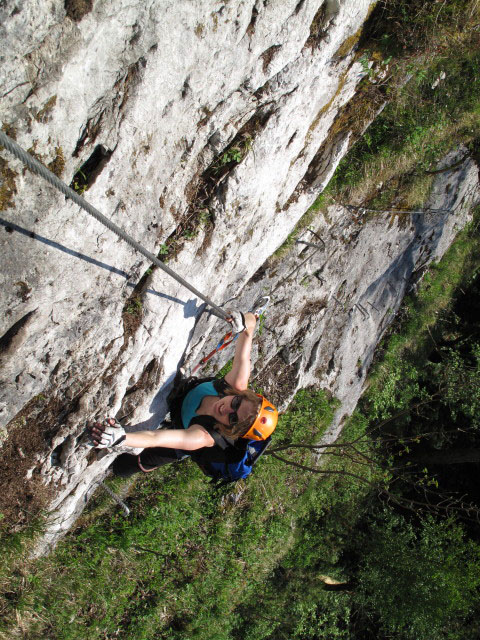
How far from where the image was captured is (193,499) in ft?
22.8

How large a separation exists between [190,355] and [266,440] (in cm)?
165

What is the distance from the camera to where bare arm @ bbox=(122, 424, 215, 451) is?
153 inches

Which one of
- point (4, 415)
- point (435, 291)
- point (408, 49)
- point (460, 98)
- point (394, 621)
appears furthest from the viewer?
point (435, 291)

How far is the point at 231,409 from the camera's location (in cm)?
419

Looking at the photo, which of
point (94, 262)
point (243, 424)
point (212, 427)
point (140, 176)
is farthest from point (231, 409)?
point (140, 176)

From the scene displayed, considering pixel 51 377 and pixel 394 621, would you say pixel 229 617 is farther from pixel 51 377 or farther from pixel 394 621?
pixel 51 377

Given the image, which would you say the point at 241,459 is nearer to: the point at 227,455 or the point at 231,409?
the point at 227,455

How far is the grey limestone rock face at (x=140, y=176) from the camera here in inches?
Result: 116

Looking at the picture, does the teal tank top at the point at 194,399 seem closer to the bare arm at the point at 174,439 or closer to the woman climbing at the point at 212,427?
the woman climbing at the point at 212,427

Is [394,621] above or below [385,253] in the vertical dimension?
below

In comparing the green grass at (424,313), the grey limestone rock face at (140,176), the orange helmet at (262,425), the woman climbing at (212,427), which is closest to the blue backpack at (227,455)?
the woman climbing at (212,427)

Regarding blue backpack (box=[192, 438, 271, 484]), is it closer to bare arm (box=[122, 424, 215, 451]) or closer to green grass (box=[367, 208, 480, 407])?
bare arm (box=[122, 424, 215, 451])

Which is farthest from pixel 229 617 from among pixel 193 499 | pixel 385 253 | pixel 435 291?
pixel 435 291

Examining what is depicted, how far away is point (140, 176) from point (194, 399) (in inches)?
104
